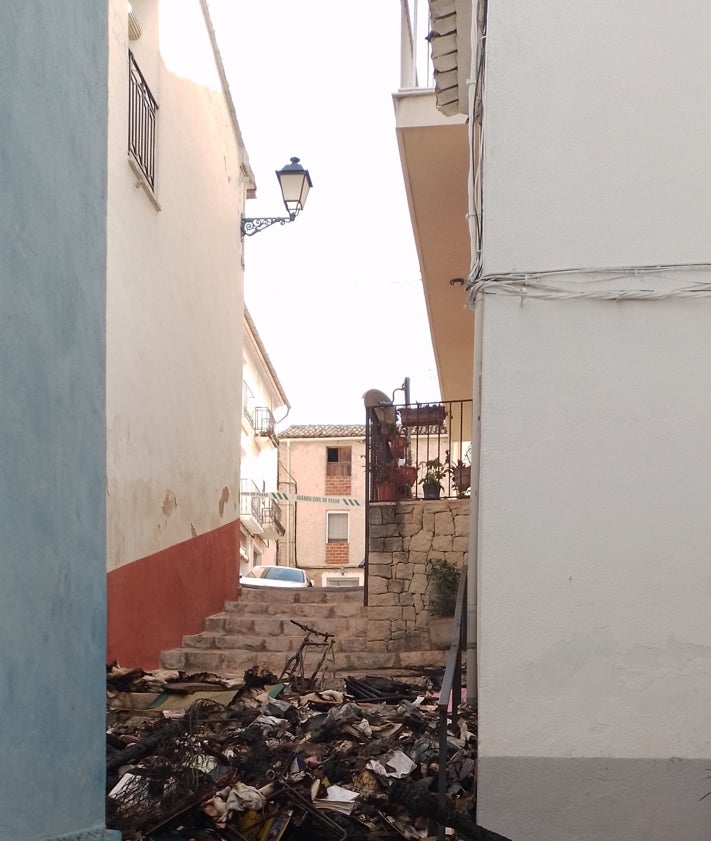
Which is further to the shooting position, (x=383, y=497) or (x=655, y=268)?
(x=383, y=497)

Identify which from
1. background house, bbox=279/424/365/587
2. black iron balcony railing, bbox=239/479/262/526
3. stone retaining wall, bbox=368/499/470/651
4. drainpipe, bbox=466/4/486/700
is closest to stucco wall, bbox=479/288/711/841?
drainpipe, bbox=466/4/486/700

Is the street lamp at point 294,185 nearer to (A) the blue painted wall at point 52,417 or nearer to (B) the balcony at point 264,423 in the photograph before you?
(A) the blue painted wall at point 52,417

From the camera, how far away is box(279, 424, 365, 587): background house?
38.2m

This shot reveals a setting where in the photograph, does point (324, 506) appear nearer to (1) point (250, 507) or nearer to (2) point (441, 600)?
(1) point (250, 507)

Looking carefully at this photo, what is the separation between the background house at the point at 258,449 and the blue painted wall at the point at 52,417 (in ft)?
65.8

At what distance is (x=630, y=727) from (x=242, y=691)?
3.98 metres

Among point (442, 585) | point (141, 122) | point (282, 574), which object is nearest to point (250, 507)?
point (282, 574)

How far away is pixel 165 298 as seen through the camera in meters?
11.0

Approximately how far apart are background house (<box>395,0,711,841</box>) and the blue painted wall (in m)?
1.69

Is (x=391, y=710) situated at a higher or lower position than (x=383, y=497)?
lower

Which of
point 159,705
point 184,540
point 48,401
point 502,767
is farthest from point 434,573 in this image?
point 48,401

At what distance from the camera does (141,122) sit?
10305mm

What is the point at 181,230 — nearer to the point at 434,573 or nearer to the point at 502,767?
the point at 434,573

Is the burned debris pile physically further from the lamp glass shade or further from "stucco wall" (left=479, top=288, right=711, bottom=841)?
the lamp glass shade
